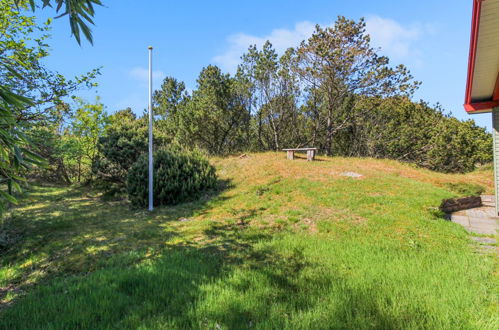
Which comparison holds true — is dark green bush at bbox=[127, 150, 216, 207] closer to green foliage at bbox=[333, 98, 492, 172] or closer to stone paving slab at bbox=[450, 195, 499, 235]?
stone paving slab at bbox=[450, 195, 499, 235]

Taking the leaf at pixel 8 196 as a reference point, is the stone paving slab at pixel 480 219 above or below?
below

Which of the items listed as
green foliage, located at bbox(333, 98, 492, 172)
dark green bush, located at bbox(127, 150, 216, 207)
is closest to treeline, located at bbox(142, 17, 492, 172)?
green foliage, located at bbox(333, 98, 492, 172)

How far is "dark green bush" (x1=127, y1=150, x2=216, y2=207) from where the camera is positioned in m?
10.6

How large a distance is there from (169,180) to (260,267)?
7489 mm

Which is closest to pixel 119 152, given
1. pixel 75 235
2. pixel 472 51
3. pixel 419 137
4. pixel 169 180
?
pixel 169 180

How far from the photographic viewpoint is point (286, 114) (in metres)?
23.4

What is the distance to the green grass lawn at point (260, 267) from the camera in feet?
9.22

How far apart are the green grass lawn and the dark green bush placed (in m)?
1.48

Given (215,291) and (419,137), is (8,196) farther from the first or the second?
(419,137)

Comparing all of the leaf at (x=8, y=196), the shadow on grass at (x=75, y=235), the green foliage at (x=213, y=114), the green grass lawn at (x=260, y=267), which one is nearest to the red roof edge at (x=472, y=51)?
the green grass lawn at (x=260, y=267)

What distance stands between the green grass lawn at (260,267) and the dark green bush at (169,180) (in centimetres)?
148

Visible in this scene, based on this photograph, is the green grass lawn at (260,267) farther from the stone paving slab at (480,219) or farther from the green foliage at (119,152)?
the green foliage at (119,152)

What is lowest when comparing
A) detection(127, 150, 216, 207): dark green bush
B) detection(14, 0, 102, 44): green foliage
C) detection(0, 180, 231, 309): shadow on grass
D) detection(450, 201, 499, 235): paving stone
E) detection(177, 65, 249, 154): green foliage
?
detection(0, 180, 231, 309): shadow on grass

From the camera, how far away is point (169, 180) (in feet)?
34.8
